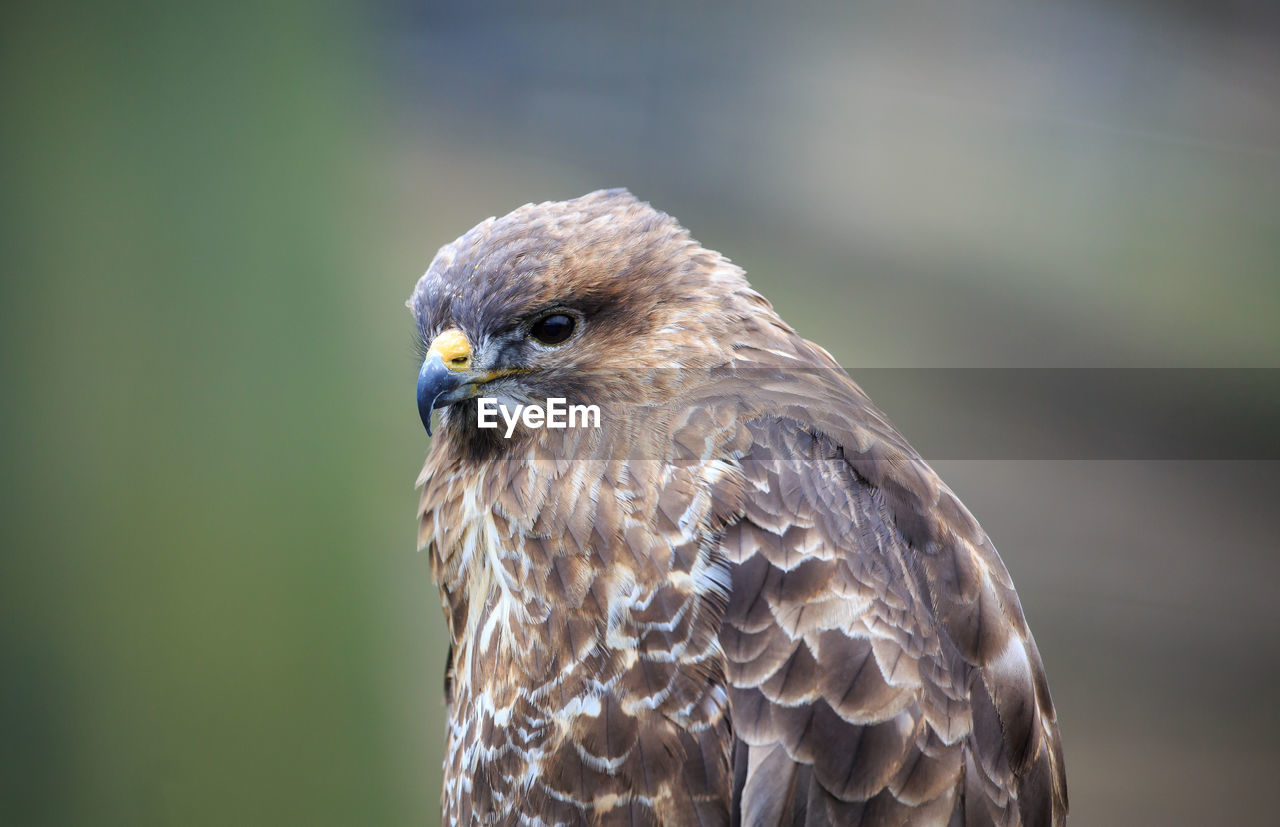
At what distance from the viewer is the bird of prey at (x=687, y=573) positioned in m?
0.85

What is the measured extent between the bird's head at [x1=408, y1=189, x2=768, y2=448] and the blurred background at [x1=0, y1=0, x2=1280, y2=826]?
1.01 metres

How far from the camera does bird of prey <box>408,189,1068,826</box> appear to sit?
0.85 m

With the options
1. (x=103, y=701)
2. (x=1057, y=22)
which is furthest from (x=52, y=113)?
(x=1057, y=22)

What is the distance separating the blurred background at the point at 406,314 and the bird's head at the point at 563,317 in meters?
1.01

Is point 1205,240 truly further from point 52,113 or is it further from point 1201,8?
point 52,113

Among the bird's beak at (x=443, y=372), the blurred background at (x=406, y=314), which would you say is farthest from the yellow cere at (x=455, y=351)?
the blurred background at (x=406, y=314)

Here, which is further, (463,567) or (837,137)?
(837,137)

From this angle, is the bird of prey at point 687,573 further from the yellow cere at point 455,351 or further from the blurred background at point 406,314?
the blurred background at point 406,314

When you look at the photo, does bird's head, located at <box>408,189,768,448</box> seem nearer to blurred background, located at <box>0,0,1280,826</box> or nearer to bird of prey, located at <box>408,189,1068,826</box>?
bird of prey, located at <box>408,189,1068,826</box>

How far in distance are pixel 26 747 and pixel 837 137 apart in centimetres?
214

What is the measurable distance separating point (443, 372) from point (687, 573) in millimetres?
340

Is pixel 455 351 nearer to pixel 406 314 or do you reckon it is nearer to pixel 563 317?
pixel 563 317

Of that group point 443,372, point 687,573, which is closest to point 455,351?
point 443,372

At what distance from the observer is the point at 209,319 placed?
202cm
